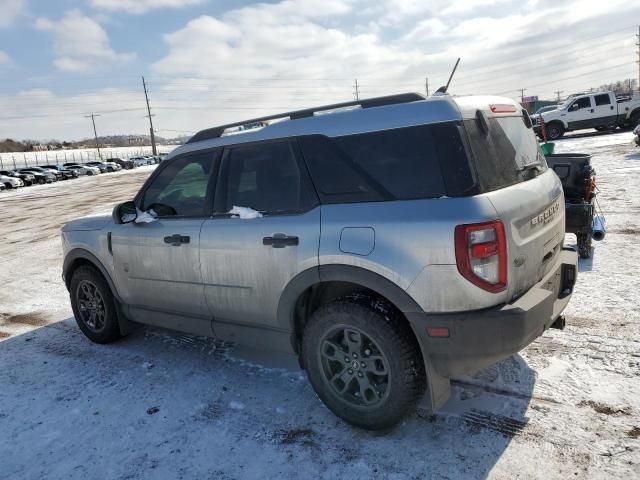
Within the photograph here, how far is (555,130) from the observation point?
24969 mm

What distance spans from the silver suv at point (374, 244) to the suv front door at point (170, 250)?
0.7 inches

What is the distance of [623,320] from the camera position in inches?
160

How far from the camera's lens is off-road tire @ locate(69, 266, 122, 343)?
453 centimetres

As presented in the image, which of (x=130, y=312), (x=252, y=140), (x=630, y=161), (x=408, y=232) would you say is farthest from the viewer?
(x=630, y=161)

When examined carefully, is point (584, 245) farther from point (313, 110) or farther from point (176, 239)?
point (176, 239)

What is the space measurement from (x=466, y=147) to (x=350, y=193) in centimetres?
72

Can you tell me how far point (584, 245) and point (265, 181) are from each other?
4350mm

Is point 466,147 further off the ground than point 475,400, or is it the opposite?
point 466,147

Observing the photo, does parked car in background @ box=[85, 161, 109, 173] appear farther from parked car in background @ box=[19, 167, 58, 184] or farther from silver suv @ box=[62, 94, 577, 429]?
silver suv @ box=[62, 94, 577, 429]

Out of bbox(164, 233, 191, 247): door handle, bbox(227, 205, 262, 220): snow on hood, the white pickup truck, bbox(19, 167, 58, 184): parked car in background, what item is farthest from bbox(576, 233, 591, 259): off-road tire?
bbox(19, 167, 58, 184): parked car in background

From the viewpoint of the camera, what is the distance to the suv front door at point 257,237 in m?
3.06

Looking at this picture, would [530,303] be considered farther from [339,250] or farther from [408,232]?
[339,250]

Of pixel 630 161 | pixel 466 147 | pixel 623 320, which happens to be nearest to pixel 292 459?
pixel 466 147

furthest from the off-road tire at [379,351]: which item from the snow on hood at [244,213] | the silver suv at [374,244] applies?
the snow on hood at [244,213]
